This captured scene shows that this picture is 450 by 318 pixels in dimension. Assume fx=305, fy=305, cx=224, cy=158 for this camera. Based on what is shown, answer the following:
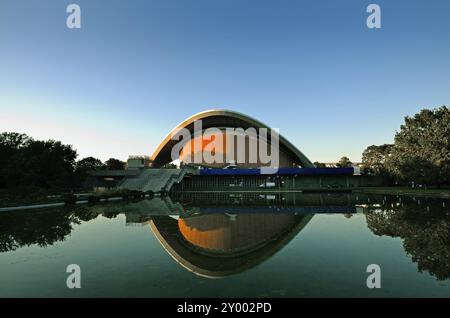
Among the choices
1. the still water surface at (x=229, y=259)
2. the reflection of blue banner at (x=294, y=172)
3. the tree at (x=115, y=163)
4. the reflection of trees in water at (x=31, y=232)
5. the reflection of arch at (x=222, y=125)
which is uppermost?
the reflection of arch at (x=222, y=125)

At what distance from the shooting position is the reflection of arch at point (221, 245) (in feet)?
23.1

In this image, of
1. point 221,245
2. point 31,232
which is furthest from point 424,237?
point 31,232

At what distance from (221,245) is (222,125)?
2201 inches

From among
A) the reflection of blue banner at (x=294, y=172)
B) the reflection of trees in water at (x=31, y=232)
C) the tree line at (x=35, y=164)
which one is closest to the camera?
the reflection of trees in water at (x=31, y=232)

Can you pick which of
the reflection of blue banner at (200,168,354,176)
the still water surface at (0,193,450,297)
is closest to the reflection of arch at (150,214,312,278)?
the still water surface at (0,193,450,297)

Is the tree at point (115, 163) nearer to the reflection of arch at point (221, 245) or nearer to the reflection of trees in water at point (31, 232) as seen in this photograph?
the reflection of trees in water at point (31, 232)

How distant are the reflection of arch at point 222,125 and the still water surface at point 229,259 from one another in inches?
1792

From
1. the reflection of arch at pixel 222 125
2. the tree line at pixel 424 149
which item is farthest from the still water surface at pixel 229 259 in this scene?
the reflection of arch at pixel 222 125

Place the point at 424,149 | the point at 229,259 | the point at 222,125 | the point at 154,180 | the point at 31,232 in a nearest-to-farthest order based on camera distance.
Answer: the point at 229,259 → the point at 31,232 → the point at 424,149 → the point at 154,180 → the point at 222,125

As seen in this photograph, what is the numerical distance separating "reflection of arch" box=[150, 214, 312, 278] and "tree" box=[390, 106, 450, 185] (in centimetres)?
2471

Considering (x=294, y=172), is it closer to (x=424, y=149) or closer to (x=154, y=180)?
(x=424, y=149)

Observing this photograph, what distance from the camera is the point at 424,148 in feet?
109

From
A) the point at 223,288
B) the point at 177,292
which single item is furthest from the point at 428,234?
the point at 177,292

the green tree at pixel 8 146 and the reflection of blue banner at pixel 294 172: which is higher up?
the green tree at pixel 8 146
